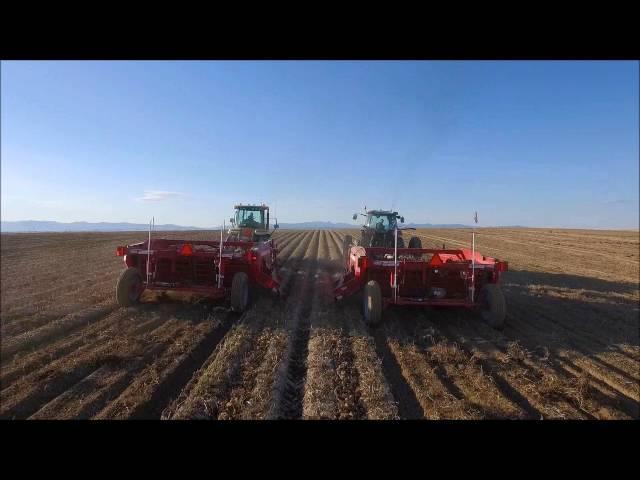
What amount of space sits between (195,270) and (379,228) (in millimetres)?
6521

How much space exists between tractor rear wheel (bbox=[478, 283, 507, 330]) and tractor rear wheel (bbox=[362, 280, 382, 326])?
6.59 feet

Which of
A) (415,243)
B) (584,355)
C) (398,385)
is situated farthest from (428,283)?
(415,243)

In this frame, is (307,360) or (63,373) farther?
(307,360)

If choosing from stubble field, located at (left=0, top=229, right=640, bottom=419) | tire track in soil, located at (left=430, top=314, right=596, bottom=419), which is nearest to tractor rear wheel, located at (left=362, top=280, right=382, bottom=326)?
stubble field, located at (left=0, top=229, right=640, bottom=419)

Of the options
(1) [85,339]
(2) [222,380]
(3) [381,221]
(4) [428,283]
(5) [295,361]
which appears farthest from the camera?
(3) [381,221]

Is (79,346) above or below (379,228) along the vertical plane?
below

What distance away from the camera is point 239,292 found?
7293mm

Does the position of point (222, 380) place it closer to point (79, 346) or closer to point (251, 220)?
point (79, 346)

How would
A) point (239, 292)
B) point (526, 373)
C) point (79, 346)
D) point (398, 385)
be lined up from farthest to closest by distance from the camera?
point (239, 292), point (79, 346), point (526, 373), point (398, 385)

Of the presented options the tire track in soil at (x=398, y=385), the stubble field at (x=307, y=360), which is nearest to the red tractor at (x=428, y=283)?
the stubble field at (x=307, y=360)

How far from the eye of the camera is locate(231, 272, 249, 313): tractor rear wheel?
725 centimetres

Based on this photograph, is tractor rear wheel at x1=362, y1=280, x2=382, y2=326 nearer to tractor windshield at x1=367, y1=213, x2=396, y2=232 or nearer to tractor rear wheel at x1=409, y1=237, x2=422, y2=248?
tractor windshield at x1=367, y1=213, x2=396, y2=232
